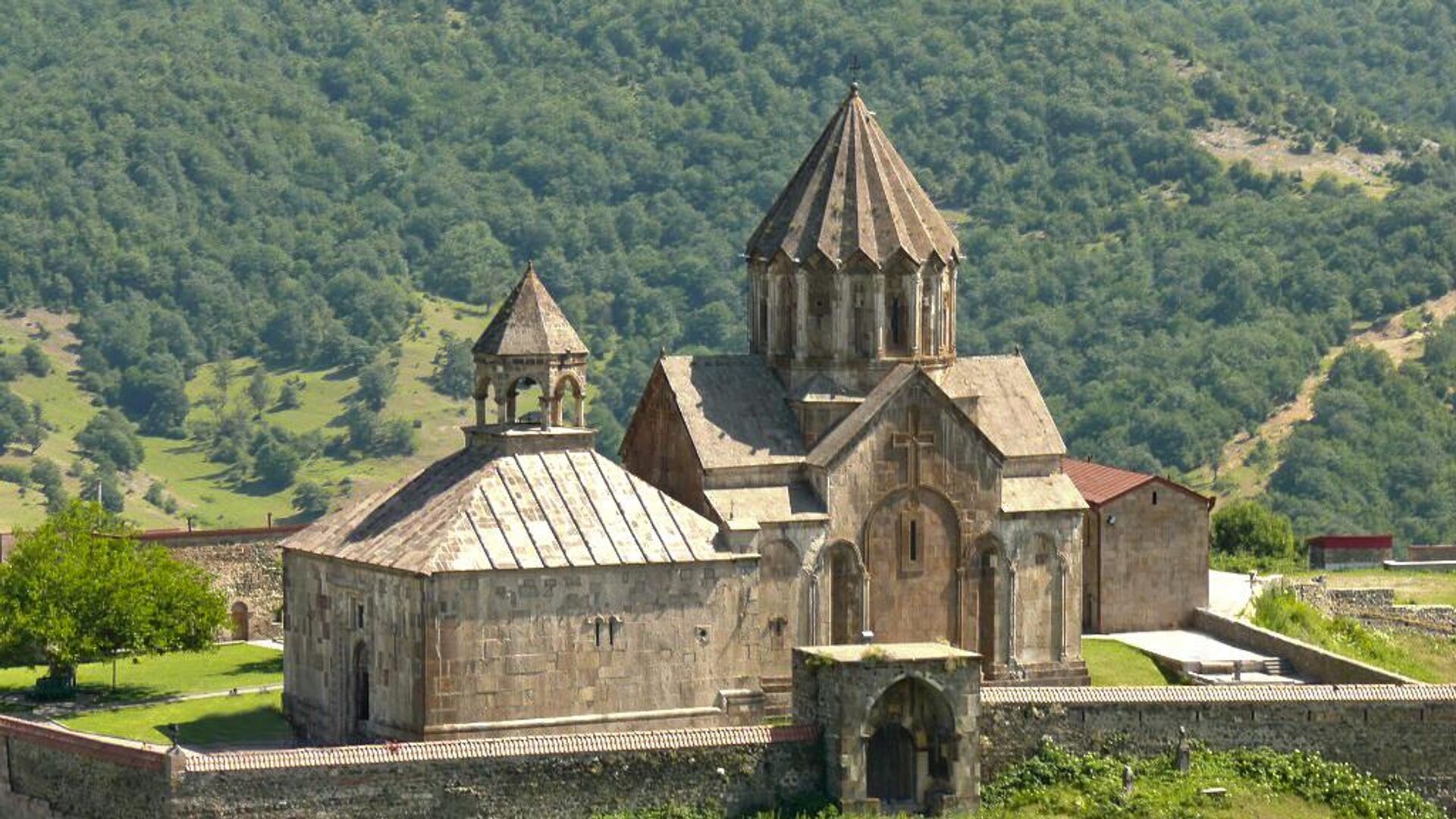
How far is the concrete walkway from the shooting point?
74625 millimetres

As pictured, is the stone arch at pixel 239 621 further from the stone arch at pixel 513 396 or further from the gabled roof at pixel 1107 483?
the gabled roof at pixel 1107 483

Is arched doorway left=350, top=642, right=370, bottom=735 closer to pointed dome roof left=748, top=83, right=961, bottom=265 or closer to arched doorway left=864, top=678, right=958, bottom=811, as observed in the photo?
arched doorway left=864, top=678, right=958, bottom=811

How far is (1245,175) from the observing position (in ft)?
497

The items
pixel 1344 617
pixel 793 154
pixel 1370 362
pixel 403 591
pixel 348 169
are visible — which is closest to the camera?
pixel 403 591

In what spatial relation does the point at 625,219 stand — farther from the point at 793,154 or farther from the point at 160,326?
the point at 160,326

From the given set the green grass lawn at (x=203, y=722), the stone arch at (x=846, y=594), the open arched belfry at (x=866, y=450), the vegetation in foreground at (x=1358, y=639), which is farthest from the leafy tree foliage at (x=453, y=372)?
the stone arch at (x=846, y=594)

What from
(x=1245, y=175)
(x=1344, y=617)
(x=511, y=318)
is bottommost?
(x=1344, y=617)

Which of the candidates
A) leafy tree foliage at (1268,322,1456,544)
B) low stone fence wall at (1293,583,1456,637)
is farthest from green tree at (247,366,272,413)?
low stone fence wall at (1293,583,1456,637)

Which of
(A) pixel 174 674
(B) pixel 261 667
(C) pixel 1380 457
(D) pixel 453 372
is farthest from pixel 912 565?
(D) pixel 453 372

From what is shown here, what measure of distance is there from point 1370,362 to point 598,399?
102 ft

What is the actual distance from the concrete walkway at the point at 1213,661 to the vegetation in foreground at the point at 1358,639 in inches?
109

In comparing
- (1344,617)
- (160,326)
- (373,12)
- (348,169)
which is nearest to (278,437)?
(160,326)

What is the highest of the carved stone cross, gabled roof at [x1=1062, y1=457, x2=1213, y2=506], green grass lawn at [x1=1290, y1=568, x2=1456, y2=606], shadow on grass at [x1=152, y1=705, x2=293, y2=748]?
the carved stone cross

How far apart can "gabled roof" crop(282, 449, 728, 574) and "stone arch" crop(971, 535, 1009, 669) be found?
6.75 meters
